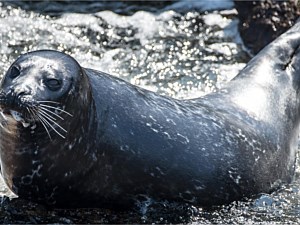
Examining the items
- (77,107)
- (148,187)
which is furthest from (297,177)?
(77,107)

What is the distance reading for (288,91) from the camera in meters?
8.15

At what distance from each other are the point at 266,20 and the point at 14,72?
486cm

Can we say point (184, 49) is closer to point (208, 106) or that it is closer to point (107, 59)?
point (107, 59)

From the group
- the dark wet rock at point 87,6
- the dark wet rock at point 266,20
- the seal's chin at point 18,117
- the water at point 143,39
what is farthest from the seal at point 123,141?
the dark wet rock at point 87,6

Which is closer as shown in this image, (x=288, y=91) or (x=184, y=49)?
(x=288, y=91)

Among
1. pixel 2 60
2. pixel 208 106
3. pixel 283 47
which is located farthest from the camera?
pixel 2 60

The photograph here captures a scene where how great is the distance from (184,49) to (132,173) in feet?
13.2

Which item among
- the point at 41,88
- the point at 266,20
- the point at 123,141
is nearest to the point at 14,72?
the point at 41,88

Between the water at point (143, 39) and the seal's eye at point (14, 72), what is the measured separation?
3136mm

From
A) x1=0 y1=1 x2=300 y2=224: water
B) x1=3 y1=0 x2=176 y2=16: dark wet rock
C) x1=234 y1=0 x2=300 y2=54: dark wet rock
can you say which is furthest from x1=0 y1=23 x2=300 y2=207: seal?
x1=3 y1=0 x2=176 y2=16: dark wet rock

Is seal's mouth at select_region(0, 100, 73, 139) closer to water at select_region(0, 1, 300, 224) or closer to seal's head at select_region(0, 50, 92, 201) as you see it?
seal's head at select_region(0, 50, 92, 201)

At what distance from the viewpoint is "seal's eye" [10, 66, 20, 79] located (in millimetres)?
6457

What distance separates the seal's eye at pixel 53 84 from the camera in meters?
6.41

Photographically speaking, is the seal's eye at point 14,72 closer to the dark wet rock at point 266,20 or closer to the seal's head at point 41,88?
the seal's head at point 41,88
